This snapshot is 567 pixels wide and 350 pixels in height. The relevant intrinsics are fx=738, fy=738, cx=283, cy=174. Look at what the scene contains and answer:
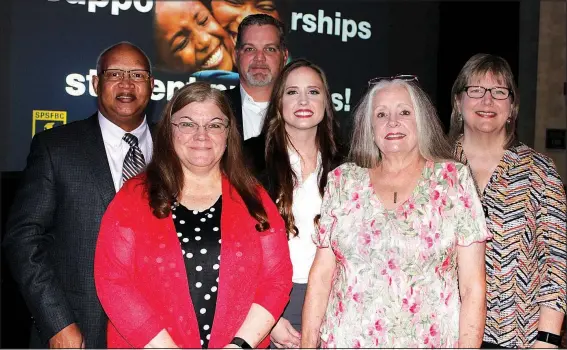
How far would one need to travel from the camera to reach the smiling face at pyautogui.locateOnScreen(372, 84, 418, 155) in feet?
8.84

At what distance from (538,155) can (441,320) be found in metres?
0.92

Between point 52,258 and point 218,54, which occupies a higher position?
point 218,54

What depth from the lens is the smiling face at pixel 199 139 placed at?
275cm

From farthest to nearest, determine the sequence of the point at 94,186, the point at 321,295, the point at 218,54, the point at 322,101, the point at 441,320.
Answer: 1. the point at 218,54
2. the point at 322,101
3. the point at 94,186
4. the point at 321,295
5. the point at 441,320

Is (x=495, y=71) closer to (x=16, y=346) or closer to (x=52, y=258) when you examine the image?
(x=52, y=258)

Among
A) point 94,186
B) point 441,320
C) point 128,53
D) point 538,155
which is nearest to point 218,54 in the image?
point 128,53

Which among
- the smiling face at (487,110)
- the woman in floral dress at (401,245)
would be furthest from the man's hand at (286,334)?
the smiling face at (487,110)

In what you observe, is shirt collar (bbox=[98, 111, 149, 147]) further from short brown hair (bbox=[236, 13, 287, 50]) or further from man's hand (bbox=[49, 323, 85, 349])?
short brown hair (bbox=[236, 13, 287, 50])

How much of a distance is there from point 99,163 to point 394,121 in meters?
1.25

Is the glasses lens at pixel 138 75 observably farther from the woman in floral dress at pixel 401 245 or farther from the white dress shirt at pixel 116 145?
the woman in floral dress at pixel 401 245

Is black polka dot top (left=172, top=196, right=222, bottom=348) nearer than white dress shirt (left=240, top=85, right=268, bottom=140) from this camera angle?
Yes

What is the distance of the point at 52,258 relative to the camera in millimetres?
3053

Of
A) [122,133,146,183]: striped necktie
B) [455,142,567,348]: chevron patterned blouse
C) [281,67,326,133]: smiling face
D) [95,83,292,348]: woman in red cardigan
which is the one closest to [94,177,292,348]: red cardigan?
[95,83,292,348]: woman in red cardigan

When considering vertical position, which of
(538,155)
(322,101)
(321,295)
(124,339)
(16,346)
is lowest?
(16,346)
